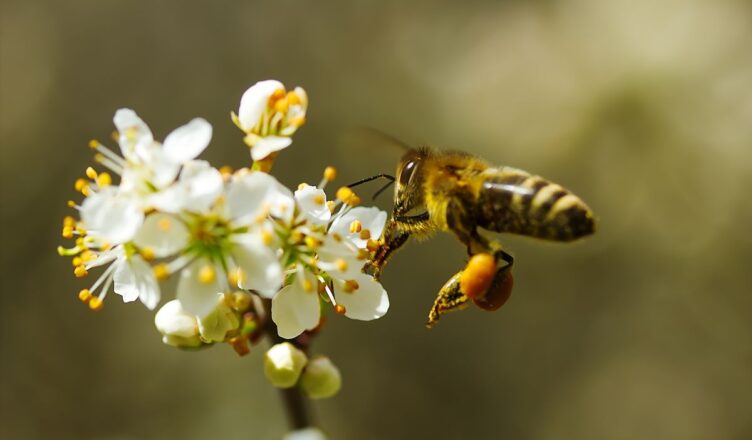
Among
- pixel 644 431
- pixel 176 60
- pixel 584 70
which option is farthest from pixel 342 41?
pixel 644 431

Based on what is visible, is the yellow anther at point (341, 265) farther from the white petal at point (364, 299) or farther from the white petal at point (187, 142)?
the white petal at point (187, 142)

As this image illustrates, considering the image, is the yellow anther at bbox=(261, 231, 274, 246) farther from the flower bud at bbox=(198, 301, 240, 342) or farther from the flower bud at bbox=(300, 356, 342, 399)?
the flower bud at bbox=(300, 356, 342, 399)

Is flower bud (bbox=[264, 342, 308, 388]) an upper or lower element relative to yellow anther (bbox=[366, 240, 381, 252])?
lower

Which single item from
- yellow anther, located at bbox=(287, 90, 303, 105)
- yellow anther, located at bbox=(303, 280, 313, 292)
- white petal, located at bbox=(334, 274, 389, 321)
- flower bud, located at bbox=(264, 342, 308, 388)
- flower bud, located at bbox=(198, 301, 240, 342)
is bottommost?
flower bud, located at bbox=(264, 342, 308, 388)

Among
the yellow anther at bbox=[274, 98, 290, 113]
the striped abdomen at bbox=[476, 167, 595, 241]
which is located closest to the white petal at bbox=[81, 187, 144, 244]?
the yellow anther at bbox=[274, 98, 290, 113]

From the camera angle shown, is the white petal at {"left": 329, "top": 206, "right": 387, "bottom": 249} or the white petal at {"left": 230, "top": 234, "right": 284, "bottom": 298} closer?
the white petal at {"left": 230, "top": 234, "right": 284, "bottom": 298}

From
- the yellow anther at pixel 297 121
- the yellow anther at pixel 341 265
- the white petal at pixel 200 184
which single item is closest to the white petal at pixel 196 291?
the white petal at pixel 200 184
